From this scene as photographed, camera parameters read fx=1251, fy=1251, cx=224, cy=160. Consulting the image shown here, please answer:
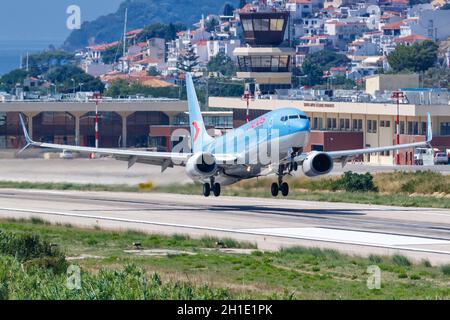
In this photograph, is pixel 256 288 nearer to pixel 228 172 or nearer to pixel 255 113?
pixel 228 172

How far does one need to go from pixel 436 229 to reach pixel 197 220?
1161cm

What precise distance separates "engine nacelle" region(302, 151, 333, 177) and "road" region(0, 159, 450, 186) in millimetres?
22245

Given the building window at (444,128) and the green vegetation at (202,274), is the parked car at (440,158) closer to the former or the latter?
the building window at (444,128)

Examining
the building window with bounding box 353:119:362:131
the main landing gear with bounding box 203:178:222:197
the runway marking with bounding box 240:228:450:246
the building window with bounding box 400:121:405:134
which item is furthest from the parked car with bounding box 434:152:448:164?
the runway marking with bounding box 240:228:450:246

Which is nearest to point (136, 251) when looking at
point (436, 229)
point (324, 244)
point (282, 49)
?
point (324, 244)

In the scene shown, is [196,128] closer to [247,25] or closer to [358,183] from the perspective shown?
[358,183]

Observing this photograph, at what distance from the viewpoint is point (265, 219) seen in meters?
58.3

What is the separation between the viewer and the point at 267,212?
62.8 m

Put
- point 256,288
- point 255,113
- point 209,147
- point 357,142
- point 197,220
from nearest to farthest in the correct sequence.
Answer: point 256,288 < point 197,220 < point 209,147 < point 357,142 < point 255,113

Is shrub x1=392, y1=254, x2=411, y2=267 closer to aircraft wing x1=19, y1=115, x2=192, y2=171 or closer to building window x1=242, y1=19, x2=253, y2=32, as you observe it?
aircraft wing x1=19, y1=115, x2=192, y2=171

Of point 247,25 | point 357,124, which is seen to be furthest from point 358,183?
point 247,25

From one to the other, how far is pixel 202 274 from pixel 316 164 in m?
21.9

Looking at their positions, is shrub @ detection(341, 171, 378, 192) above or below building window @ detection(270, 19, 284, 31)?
below

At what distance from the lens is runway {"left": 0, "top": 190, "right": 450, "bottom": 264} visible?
47469 millimetres
